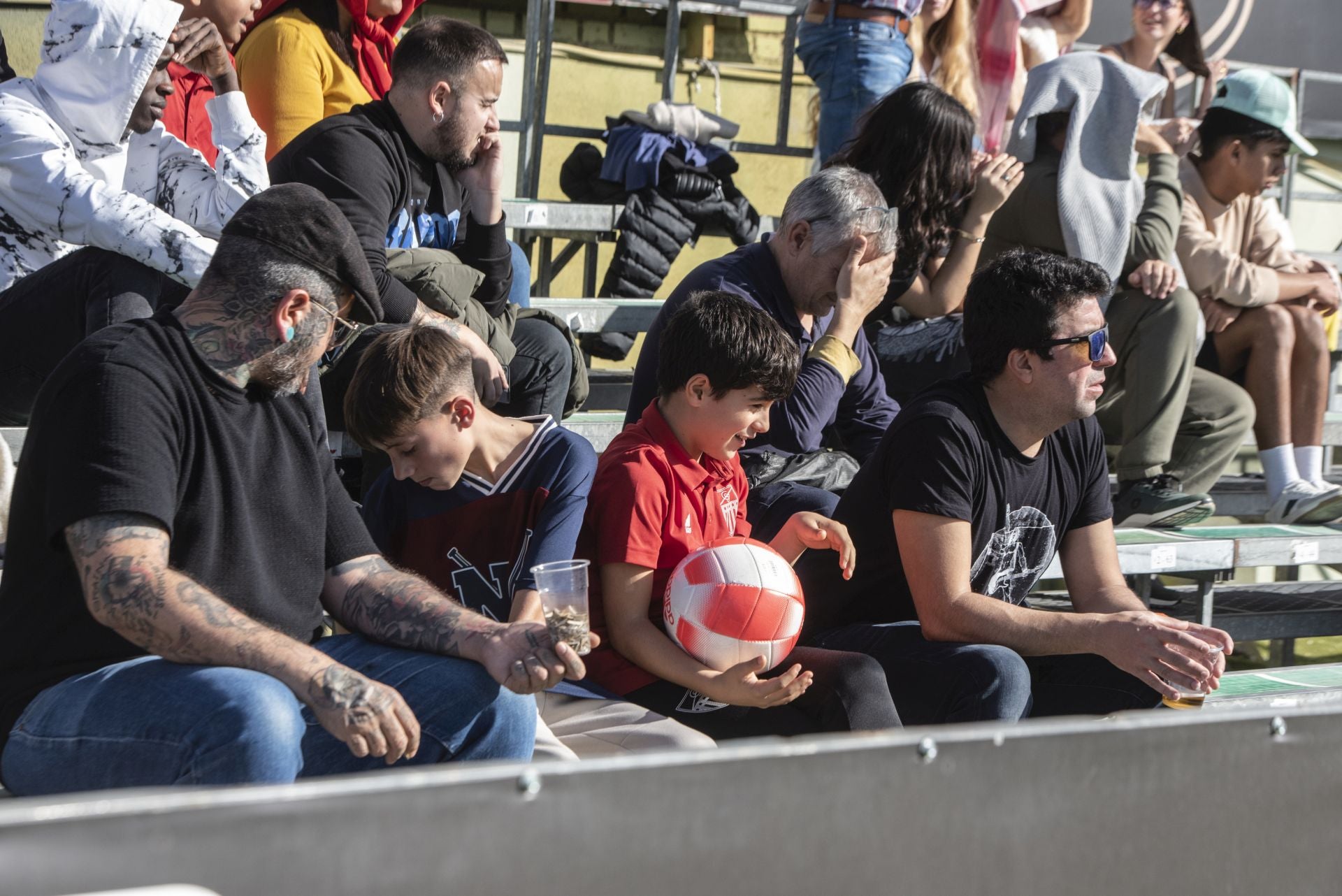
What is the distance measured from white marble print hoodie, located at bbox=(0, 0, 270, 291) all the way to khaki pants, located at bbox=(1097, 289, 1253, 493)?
2600 mm

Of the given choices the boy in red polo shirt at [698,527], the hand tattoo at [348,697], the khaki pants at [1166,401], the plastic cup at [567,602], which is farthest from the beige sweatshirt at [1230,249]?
the hand tattoo at [348,697]

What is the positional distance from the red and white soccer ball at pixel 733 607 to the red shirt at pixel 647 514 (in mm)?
106

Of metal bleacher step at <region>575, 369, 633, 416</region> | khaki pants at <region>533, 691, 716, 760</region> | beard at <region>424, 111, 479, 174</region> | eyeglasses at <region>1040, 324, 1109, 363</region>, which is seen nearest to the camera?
khaki pants at <region>533, 691, 716, 760</region>

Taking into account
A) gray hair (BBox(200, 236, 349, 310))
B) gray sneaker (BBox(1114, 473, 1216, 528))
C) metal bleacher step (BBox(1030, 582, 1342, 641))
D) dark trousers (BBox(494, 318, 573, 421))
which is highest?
gray hair (BBox(200, 236, 349, 310))

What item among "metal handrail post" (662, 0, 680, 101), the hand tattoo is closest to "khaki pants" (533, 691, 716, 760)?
the hand tattoo

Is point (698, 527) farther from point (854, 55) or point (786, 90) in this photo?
point (786, 90)

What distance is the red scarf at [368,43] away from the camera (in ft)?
13.4

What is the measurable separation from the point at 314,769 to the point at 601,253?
5.84m

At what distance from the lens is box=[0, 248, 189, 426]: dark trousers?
9.70 feet

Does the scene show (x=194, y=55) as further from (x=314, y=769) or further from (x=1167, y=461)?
(x=1167, y=461)

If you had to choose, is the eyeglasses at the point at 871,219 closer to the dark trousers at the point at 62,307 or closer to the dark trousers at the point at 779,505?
the dark trousers at the point at 779,505

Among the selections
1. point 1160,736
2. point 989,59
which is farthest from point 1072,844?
point 989,59

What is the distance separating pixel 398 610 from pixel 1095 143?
307cm

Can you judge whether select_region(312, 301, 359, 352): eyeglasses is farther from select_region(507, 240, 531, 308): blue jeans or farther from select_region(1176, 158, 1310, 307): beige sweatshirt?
select_region(1176, 158, 1310, 307): beige sweatshirt
